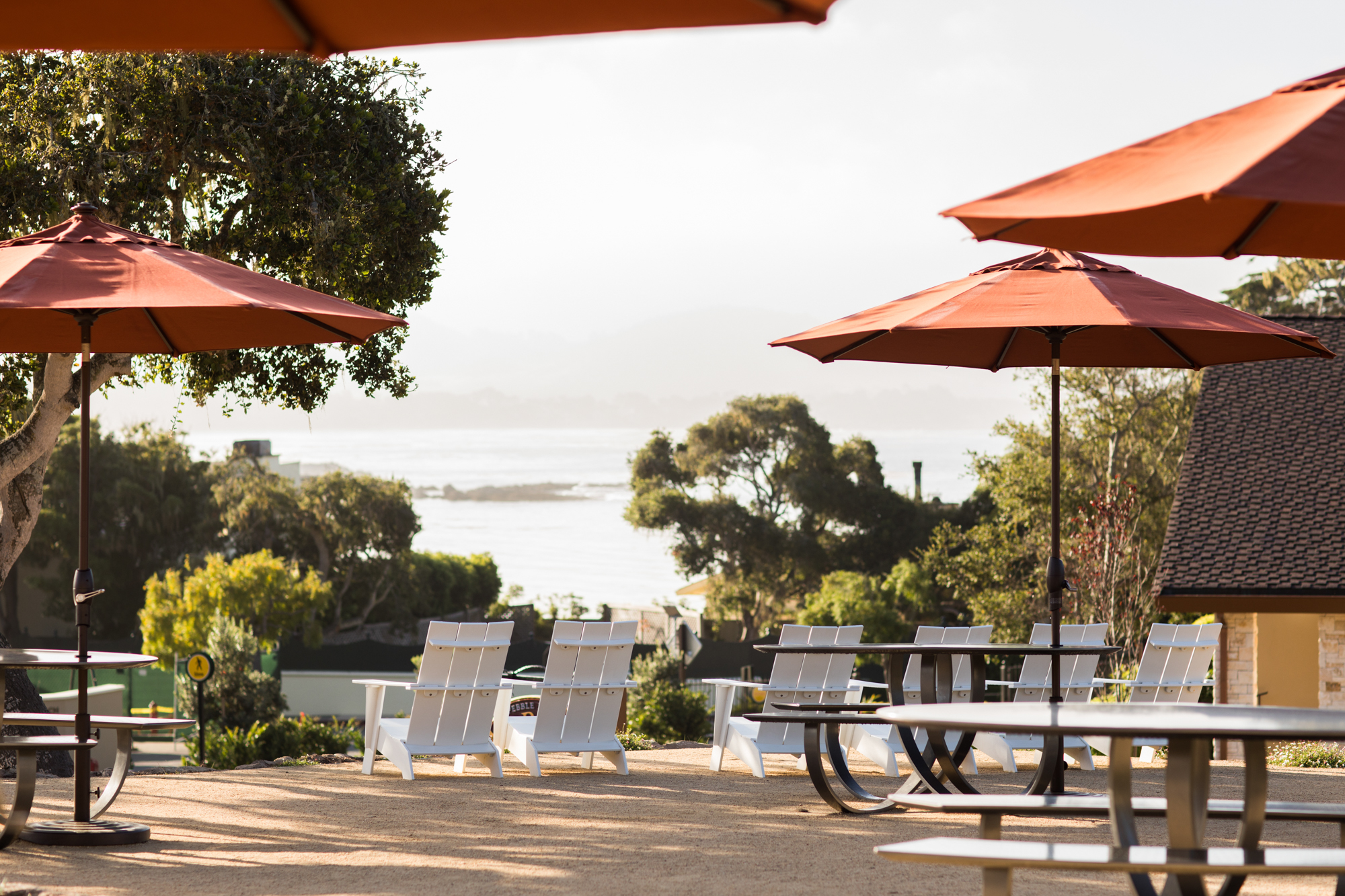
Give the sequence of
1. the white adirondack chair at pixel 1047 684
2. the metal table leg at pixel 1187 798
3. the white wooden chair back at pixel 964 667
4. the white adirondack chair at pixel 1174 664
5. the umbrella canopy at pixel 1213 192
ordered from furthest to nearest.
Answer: the white adirondack chair at pixel 1174 664
the white adirondack chair at pixel 1047 684
the white wooden chair back at pixel 964 667
the metal table leg at pixel 1187 798
the umbrella canopy at pixel 1213 192

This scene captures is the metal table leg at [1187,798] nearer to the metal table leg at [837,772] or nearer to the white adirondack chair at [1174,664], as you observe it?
the metal table leg at [837,772]

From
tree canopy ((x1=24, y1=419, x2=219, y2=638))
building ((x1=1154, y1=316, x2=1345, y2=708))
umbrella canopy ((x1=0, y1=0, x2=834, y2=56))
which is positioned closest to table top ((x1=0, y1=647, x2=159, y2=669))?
umbrella canopy ((x1=0, y1=0, x2=834, y2=56))

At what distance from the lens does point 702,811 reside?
720 cm

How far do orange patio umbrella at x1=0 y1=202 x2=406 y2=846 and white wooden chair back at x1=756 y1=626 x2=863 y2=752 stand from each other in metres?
3.45

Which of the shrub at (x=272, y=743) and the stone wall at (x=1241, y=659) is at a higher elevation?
the stone wall at (x=1241, y=659)

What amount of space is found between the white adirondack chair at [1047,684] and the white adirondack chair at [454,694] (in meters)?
3.18

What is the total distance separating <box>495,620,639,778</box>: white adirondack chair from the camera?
27.6ft

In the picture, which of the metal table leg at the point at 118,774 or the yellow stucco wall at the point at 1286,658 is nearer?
the metal table leg at the point at 118,774

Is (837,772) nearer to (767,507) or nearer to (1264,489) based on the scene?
(1264,489)

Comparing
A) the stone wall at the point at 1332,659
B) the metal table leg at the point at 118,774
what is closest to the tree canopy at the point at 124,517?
the stone wall at the point at 1332,659

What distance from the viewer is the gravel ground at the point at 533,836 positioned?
5285 millimetres

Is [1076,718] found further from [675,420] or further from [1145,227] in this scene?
[675,420]

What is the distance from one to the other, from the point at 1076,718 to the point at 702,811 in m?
3.46

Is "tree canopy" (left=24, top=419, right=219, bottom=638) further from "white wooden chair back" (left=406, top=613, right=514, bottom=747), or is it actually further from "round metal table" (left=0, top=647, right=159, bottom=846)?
"round metal table" (left=0, top=647, right=159, bottom=846)
